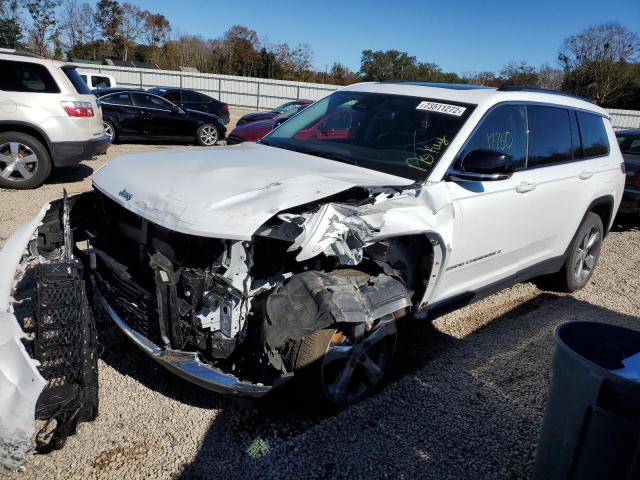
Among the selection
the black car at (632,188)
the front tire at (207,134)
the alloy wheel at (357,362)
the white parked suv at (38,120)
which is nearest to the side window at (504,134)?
the alloy wheel at (357,362)

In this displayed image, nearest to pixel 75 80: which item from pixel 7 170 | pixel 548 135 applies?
pixel 7 170

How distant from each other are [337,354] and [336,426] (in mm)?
442

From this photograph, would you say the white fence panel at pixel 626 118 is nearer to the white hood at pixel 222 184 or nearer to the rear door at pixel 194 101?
the rear door at pixel 194 101

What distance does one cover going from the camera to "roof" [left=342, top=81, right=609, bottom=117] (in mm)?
3707

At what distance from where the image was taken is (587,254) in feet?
17.5

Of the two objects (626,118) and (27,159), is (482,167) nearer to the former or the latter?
(27,159)

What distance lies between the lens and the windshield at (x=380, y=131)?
3420 mm

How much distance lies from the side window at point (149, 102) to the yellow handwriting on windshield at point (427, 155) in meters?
11.4

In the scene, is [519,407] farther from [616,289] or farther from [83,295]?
[616,289]

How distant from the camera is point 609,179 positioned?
4.96 meters

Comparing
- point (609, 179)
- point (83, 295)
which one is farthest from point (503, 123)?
point (83, 295)

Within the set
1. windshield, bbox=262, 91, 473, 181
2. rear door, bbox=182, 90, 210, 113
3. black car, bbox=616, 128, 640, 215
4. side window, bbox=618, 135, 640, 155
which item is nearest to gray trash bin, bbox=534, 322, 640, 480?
windshield, bbox=262, 91, 473, 181

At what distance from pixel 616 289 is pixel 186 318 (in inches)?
194

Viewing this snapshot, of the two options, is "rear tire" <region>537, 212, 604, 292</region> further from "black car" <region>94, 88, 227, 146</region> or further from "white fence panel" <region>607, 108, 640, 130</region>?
"white fence panel" <region>607, 108, 640, 130</region>
